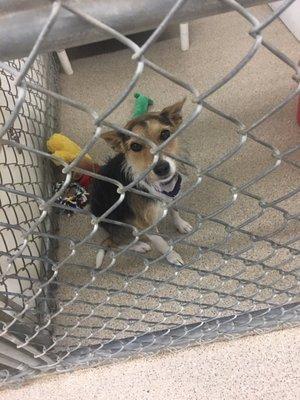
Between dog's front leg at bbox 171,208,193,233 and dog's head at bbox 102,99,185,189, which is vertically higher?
dog's head at bbox 102,99,185,189

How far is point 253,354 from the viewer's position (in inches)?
65.0

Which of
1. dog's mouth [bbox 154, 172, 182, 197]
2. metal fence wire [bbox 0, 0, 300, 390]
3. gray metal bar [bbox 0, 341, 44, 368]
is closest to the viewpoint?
gray metal bar [bbox 0, 341, 44, 368]

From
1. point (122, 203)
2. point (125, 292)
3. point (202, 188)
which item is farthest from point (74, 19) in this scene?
point (202, 188)

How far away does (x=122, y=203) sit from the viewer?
190 centimetres

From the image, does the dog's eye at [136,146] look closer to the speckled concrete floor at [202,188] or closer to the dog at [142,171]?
the dog at [142,171]

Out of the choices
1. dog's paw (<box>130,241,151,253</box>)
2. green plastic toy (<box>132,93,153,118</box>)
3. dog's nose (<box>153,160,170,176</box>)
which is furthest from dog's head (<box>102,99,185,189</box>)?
green plastic toy (<box>132,93,153,118</box>)

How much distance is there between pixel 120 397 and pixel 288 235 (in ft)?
3.44

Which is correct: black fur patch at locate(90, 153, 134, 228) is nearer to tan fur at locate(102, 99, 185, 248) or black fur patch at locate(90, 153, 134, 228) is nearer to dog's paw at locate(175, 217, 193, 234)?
tan fur at locate(102, 99, 185, 248)

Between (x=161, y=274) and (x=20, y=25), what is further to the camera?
(x=161, y=274)

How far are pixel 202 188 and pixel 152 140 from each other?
0.64m

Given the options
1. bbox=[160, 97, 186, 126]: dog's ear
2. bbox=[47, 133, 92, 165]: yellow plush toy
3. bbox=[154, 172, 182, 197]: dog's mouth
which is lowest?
bbox=[154, 172, 182, 197]: dog's mouth

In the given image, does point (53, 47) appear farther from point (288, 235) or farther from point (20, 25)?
point (288, 235)

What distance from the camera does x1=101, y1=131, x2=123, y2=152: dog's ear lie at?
5.62 feet

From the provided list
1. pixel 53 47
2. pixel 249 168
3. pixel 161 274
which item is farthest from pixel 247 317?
pixel 53 47
